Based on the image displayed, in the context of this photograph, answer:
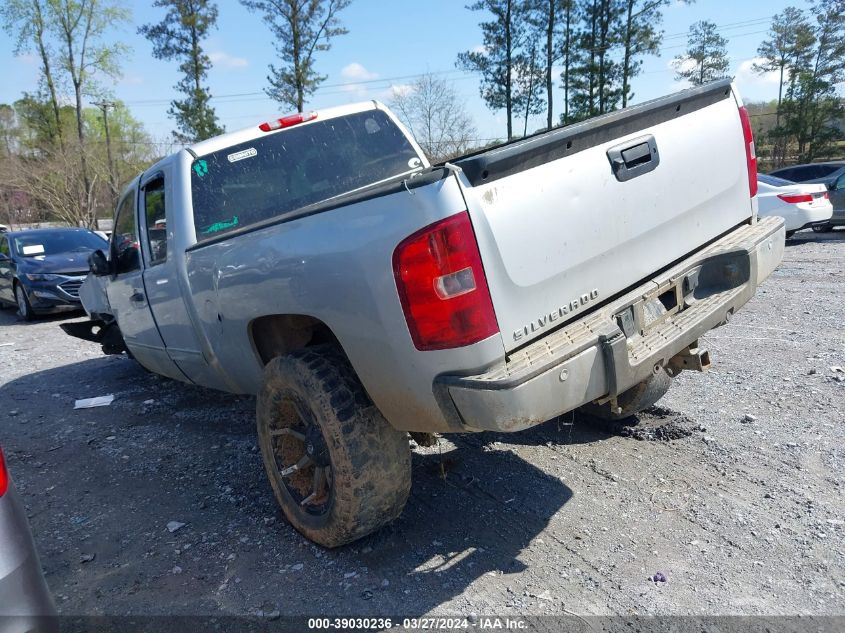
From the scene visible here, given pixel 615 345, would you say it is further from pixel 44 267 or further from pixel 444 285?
pixel 44 267

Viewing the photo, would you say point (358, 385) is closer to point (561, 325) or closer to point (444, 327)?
point (444, 327)

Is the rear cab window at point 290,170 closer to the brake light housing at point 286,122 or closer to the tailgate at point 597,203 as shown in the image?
the brake light housing at point 286,122

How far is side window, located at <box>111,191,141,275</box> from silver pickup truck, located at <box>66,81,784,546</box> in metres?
0.95

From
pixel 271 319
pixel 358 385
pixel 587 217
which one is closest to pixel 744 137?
pixel 587 217

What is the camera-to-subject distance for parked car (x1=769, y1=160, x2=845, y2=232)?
549 inches

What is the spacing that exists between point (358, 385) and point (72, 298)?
32.2 ft

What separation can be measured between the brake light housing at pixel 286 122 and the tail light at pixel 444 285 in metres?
2.44

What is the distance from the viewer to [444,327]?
229 centimetres

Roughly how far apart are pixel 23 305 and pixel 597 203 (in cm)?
1162

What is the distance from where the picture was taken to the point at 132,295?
477 centimetres

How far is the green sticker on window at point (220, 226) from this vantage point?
12.8 ft

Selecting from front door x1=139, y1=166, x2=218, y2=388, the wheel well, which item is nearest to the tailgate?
the wheel well

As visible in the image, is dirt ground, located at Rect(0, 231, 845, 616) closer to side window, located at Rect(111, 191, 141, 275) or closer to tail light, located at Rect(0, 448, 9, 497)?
tail light, located at Rect(0, 448, 9, 497)

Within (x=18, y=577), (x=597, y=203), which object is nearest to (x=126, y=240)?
(x=18, y=577)
